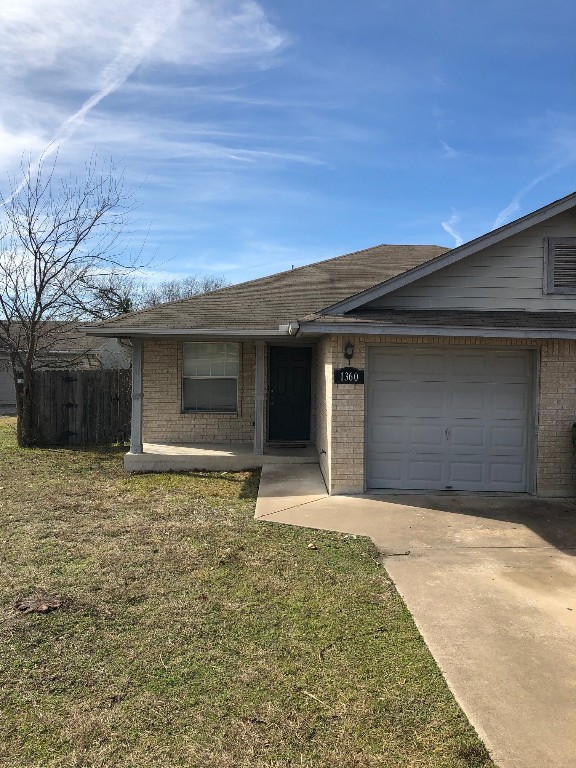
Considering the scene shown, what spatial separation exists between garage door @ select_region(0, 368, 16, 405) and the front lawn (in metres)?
23.1

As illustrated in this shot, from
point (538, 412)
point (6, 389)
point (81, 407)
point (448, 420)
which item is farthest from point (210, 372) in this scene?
point (6, 389)

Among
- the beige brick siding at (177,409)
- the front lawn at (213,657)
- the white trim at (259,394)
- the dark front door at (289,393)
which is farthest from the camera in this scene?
the dark front door at (289,393)

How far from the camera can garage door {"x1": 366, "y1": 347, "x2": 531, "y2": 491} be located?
8602mm

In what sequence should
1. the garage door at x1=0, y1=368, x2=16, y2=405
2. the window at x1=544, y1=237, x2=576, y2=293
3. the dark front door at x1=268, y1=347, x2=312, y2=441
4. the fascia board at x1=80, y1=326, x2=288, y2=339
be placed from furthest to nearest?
the garage door at x1=0, y1=368, x2=16, y2=405 < the dark front door at x1=268, y1=347, x2=312, y2=441 < the fascia board at x1=80, y1=326, x2=288, y2=339 < the window at x1=544, y1=237, x2=576, y2=293

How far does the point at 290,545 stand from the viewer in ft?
20.4

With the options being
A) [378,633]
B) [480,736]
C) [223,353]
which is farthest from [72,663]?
[223,353]

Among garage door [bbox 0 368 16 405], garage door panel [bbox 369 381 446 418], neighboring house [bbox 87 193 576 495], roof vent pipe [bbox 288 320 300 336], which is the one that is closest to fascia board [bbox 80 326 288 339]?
neighboring house [bbox 87 193 576 495]

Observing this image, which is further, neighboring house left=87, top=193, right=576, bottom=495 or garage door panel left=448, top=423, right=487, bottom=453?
garage door panel left=448, top=423, right=487, bottom=453

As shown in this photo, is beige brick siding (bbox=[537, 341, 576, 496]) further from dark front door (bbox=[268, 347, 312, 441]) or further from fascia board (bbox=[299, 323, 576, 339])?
dark front door (bbox=[268, 347, 312, 441])

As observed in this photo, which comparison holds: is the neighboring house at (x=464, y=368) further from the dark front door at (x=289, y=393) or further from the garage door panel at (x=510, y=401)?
the dark front door at (x=289, y=393)

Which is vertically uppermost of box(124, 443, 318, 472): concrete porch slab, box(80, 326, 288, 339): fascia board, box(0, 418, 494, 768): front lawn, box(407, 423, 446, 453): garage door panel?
box(80, 326, 288, 339): fascia board

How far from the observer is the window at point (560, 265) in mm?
8578

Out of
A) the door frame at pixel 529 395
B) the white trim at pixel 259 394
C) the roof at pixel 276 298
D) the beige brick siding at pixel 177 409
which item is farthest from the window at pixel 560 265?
the beige brick siding at pixel 177 409

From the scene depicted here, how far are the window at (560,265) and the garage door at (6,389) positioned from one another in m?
25.2
